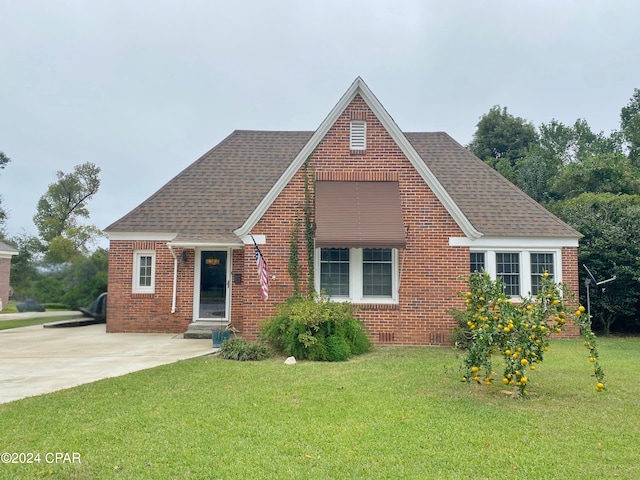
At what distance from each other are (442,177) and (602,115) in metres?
42.1

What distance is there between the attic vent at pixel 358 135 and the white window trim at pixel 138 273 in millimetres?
7731

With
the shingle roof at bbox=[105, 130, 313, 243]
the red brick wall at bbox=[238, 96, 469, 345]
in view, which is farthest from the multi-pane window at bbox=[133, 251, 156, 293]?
the red brick wall at bbox=[238, 96, 469, 345]

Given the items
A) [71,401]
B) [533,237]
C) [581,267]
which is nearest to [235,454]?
[71,401]

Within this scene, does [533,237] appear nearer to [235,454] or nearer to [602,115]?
[235,454]

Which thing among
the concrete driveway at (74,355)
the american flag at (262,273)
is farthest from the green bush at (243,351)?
the american flag at (262,273)

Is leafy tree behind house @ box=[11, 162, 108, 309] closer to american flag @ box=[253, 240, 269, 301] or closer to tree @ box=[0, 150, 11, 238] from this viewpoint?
tree @ box=[0, 150, 11, 238]

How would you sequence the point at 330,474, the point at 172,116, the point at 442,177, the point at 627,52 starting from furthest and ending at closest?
the point at 627,52 → the point at 172,116 → the point at 442,177 → the point at 330,474

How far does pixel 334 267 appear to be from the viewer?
39.3ft

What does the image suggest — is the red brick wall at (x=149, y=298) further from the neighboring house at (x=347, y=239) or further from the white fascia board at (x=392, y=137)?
the white fascia board at (x=392, y=137)

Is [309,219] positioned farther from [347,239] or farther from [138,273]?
[138,273]

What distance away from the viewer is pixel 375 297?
1182 cm

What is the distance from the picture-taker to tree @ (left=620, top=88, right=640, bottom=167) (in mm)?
37812

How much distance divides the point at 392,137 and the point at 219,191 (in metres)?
6.95

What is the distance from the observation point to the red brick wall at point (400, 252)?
11602 millimetres
